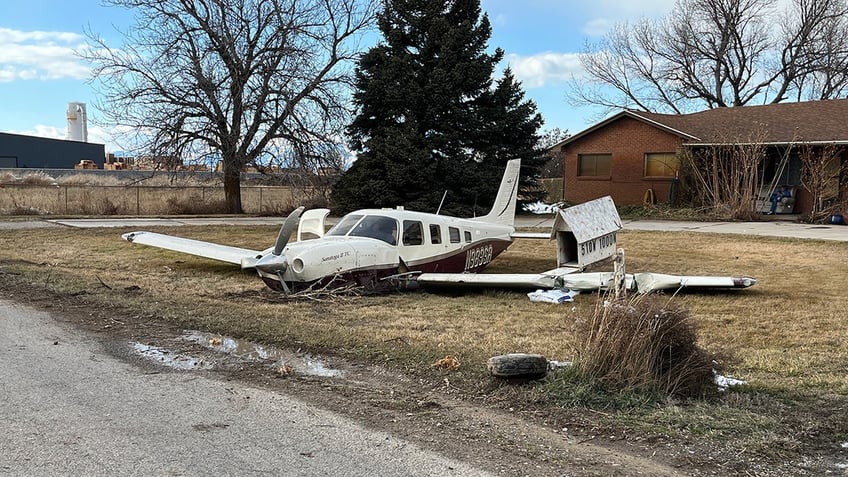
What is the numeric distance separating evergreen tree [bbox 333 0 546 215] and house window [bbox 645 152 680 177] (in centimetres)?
545

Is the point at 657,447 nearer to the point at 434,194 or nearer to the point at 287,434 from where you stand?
the point at 287,434

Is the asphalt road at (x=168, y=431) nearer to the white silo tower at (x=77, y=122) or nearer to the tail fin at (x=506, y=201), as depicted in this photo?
the tail fin at (x=506, y=201)

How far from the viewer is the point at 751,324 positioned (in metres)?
8.13

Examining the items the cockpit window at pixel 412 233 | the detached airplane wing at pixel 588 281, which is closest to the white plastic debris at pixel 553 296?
the detached airplane wing at pixel 588 281

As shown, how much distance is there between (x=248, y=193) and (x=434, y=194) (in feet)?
46.8

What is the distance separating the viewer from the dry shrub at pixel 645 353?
206 inches

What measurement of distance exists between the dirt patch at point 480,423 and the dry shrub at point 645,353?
1.60ft

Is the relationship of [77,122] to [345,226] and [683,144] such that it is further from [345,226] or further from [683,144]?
[345,226]

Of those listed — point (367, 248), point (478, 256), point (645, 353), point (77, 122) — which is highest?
point (77, 122)

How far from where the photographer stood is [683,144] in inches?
1144

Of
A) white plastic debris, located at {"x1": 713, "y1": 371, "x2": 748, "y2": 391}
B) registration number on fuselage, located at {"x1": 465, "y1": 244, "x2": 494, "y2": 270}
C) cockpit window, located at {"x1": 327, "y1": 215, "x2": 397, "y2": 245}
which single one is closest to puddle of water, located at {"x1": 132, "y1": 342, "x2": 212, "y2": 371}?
cockpit window, located at {"x1": 327, "y1": 215, "x2": 397, "y2": 245}

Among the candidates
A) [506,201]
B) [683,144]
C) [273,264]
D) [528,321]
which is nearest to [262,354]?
[273,264]

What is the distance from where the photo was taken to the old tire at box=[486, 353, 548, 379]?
5461mm

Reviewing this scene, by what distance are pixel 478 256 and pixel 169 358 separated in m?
7.51
